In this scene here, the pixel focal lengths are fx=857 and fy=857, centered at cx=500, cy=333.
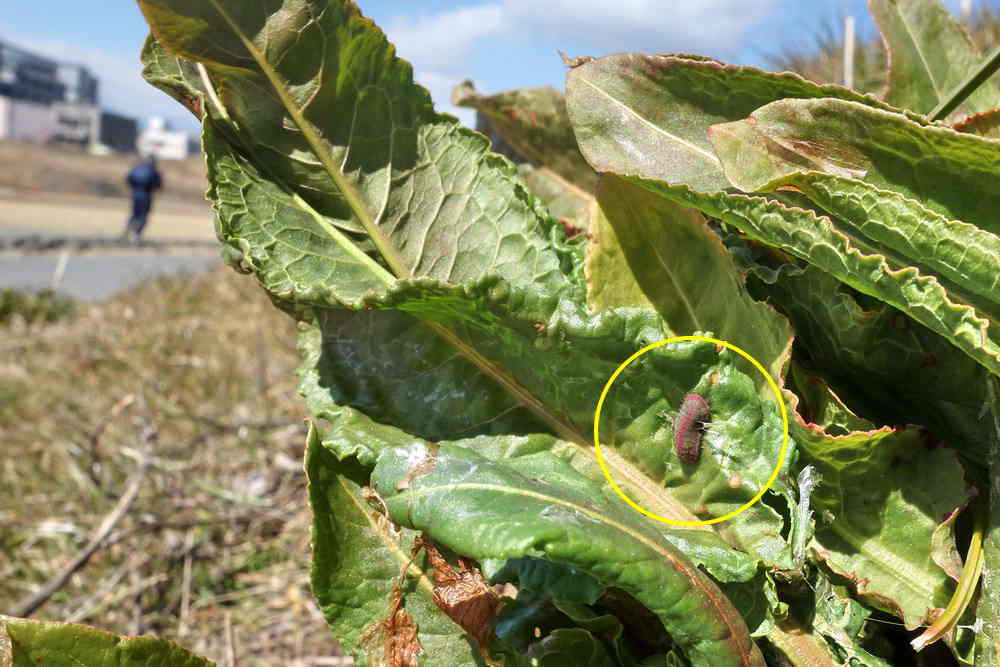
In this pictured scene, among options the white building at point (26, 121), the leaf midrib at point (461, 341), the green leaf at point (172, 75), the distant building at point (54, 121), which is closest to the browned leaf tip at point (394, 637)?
the leaf midrib at point (461, 341)

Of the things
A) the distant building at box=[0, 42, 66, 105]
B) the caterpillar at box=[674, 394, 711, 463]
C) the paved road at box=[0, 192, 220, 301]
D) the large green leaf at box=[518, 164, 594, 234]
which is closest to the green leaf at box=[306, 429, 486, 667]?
the caterpillar at box=[674, 394, 711, 463]

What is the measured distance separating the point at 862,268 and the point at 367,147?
66cm

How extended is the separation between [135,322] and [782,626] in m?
7.19

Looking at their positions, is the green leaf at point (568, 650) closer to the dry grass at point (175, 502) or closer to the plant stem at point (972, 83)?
the plant stem at point (972, 83)

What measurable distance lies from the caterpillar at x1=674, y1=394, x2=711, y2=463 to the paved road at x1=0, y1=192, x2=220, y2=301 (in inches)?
194

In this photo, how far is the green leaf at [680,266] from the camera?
3.26 feet

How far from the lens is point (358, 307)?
942 mm

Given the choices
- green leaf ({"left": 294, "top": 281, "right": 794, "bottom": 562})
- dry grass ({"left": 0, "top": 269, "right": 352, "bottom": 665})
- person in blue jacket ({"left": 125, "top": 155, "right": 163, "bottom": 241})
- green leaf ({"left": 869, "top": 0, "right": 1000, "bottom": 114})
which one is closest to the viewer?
green leaf ({"left": 294, "top": 281, "right": 794, "bottom": 562})

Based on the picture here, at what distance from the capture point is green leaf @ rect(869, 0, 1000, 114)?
1.24m

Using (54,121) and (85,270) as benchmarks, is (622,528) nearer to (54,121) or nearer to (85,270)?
(85,270)

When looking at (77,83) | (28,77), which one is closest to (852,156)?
(28,77)

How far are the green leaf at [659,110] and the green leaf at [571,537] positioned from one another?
377 mm

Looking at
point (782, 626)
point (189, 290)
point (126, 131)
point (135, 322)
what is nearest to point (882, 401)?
point (782, 626)

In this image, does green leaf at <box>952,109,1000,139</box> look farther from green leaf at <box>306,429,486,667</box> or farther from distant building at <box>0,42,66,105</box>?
distant building at <box>0,42,66,105</box>
